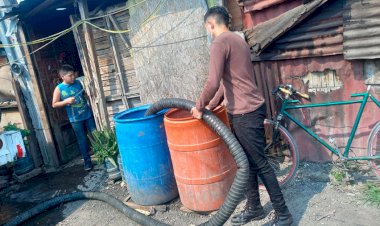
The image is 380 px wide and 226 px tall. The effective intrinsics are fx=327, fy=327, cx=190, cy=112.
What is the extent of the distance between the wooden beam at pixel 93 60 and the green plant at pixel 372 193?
468 centimetres

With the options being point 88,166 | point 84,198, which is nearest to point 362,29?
point 84,198

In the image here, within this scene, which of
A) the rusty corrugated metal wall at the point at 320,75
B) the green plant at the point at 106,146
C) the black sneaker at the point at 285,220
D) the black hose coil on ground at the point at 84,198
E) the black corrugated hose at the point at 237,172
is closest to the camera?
the black corrugated hose at the point at 237,172

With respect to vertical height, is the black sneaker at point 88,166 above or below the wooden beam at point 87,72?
below

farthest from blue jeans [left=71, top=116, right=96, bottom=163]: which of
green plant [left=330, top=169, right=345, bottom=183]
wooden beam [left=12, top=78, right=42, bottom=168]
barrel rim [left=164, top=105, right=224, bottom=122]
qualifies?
green plant [left=330, top=169, right=345, bottom=183]

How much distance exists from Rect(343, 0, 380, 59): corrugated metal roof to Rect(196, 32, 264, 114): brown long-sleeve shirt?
1611 mm

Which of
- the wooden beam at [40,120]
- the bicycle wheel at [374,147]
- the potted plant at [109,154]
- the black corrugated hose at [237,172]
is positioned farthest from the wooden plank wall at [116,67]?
the bicycle wheel at [374,147]

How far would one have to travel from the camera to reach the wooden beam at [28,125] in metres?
7.30

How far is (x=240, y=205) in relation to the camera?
4.41 metres

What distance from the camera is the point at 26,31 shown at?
7.21m

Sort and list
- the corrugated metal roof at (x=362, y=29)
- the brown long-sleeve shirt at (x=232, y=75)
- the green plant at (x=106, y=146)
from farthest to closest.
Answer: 1. the green plant at (x=106, y=146)
2. the corrugated metal roof at (x=362, y=29)
3. the brown long-sleeve shirt at (x=232, y=75)

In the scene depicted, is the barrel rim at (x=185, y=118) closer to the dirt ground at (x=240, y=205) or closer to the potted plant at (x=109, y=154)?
the dirt ground at (x=240, y=205)

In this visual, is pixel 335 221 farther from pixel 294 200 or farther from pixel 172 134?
pixel 172 134

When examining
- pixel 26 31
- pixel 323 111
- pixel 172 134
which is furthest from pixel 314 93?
pixel 26 31

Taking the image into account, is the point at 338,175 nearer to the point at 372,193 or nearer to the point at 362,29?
the point at 372,193
